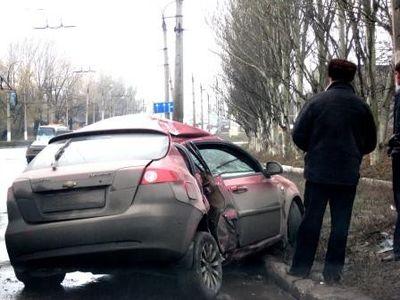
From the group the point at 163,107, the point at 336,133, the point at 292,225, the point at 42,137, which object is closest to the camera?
the point at 336,133

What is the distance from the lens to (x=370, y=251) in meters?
6.30

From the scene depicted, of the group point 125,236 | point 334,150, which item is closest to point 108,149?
point 125,236

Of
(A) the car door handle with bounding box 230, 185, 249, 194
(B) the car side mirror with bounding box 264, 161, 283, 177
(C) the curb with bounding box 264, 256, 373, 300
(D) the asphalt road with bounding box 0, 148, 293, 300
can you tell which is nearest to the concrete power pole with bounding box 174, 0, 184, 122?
(B) the car side mirror with bounding box 264, 161, 283, 177

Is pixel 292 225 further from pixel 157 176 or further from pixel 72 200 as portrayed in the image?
pixel 72 200

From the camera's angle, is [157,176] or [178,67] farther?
[178,67]

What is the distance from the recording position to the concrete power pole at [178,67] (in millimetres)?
21094

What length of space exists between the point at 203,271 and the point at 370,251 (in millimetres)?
2164

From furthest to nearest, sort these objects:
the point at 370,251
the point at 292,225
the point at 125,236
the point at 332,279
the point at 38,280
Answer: the point at 292,225 < the point at 370,251 < the point at 38,280 < the point at 332,279 < the point at 125,236

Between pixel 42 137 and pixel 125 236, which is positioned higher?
pixel 125 236

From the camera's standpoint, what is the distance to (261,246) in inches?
242

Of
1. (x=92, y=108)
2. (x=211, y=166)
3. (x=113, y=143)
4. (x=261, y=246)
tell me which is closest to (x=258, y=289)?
(x=261, y=246)

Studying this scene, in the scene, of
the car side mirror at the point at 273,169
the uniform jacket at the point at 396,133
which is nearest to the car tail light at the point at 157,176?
the car side mirror at the point at 273,169

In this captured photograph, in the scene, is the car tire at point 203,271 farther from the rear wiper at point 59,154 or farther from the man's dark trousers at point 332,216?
the rear wiper at point 59,154

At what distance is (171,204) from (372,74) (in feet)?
32.7
